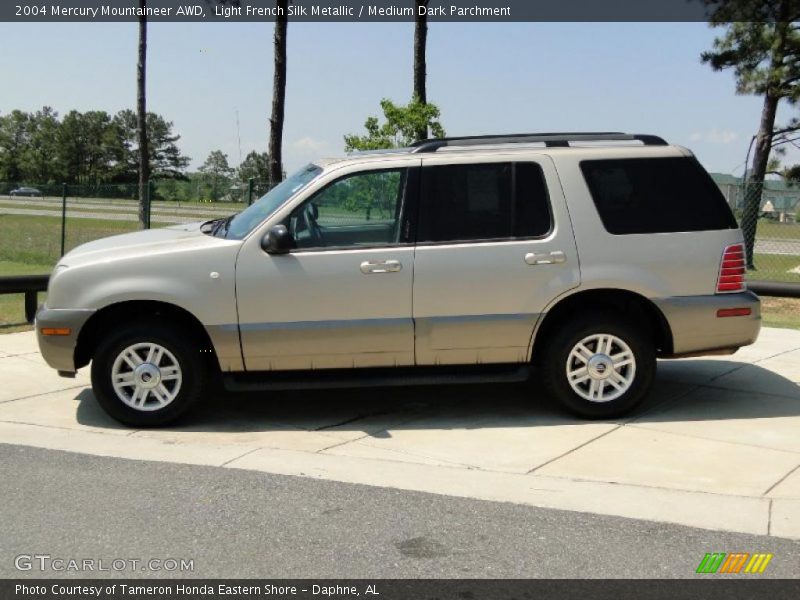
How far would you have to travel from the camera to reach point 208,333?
21.7ft

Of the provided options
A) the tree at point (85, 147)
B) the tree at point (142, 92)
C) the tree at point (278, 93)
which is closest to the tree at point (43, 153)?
the tree at point (85, 147)

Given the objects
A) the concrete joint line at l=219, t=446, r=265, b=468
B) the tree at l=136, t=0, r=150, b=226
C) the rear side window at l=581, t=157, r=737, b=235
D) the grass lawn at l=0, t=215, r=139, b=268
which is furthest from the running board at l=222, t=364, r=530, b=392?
the tree at l=136, t=0, r=150, b=226

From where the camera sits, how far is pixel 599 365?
680 centimetres

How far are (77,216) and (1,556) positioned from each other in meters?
16.3

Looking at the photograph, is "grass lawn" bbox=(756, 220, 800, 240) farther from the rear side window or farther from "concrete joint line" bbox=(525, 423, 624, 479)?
"concrete joint line" bbox=(525, 423, 624, 479)

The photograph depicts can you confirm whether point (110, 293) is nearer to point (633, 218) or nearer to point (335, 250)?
point (335, 250)

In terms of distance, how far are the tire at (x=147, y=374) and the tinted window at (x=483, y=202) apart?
1.86m

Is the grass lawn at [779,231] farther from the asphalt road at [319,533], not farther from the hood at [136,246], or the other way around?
the asphalt road at [319,533]

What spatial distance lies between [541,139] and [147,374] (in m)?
3.33

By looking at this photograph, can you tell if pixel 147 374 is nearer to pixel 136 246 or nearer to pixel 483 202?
pixel 136 246

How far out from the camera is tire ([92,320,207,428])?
6.62 m

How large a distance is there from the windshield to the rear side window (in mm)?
2031

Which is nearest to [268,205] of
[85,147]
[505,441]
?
[505,441]
